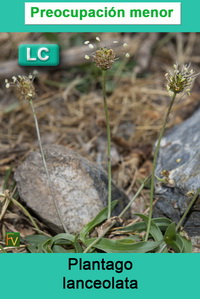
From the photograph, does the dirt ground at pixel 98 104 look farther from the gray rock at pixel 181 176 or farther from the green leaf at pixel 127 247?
the green leaf at pixel 127 247

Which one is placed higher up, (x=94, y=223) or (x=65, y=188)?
(x=65, y=188)

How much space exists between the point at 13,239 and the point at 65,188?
259mm

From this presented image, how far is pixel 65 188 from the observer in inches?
71.7

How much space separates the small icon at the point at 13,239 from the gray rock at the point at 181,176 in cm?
52

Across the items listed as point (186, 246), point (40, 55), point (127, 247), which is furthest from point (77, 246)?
point (40, 55)

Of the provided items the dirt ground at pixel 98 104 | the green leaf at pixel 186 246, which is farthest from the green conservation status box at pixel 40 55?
the green leaf at pixel 186 246

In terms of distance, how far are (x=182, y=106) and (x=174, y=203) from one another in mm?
927

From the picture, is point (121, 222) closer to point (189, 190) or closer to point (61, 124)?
point (189, 190)

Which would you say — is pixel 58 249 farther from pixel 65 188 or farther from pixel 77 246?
pixel 65 188

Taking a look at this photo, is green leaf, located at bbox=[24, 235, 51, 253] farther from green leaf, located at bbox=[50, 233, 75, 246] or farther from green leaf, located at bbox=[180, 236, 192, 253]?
green leaf, located at bbox=[180, 236, 192, 253]

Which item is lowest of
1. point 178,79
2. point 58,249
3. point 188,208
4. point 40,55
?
point 58,249

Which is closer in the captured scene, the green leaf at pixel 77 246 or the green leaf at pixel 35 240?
the green leaf at pixel 77 246

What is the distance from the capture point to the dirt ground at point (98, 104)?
2332mm

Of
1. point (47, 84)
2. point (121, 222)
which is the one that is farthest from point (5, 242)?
point (47, 84)
